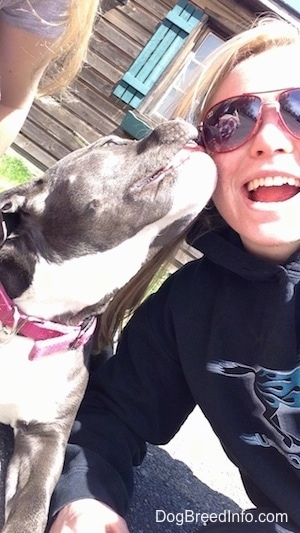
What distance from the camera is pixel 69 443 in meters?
1.96

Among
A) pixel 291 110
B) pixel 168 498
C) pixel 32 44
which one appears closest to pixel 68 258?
pixel 291 110

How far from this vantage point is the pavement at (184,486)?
2.04 m

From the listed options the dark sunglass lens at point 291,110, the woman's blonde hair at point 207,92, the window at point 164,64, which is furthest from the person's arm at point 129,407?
the window at point 164,64

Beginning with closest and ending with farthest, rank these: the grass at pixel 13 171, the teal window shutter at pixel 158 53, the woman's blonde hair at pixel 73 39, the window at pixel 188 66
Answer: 1. the woman's blonde hair at pixel 73 39
2. the grass at pixel 13 171
3. the teal window shutter at pixel 158 53
4. the window at pixel 188 66

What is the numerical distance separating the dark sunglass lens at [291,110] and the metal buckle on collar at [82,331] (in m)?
0.79

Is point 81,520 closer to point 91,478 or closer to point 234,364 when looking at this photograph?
point 91,478

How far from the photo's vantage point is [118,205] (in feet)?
6.25

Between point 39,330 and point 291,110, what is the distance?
2.94 feet

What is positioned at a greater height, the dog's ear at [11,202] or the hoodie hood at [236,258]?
the hoodie hood at [236,258]

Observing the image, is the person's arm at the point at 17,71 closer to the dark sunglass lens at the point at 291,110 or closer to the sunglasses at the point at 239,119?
the sunglasses at the point at 239,119

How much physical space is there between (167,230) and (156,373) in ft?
1.51

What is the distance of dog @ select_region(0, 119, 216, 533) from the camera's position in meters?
1.86

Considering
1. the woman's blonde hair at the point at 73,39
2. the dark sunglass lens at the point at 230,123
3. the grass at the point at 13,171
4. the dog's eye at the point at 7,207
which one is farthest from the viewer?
the grass at the point at 13,171

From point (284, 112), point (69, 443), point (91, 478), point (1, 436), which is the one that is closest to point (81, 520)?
point (91, 478)
